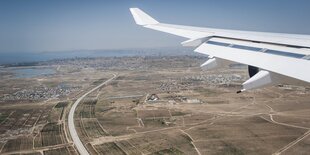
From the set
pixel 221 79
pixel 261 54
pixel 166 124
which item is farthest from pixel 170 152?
pixel 221 79

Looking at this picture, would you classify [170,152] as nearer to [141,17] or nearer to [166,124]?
[166,124]

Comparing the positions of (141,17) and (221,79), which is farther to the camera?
(221,79)

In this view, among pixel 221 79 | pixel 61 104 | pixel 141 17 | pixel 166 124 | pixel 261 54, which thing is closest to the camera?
pixel 261 54

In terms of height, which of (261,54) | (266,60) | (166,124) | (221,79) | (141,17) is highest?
(141,17)

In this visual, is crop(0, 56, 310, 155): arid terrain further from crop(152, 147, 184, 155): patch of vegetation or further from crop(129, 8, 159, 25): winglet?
crop(129, 8, 159, 25): winglet

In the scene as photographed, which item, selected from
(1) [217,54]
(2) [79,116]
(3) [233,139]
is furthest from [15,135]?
(1) [217,54]

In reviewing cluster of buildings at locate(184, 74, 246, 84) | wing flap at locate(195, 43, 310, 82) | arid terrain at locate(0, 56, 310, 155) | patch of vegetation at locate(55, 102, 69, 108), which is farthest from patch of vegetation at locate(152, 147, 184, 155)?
cluster of buildings at locate(184, 74, 246, 84)

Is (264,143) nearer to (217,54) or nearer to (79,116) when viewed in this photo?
(217,54)

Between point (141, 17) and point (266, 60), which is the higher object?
point (141, 17)
